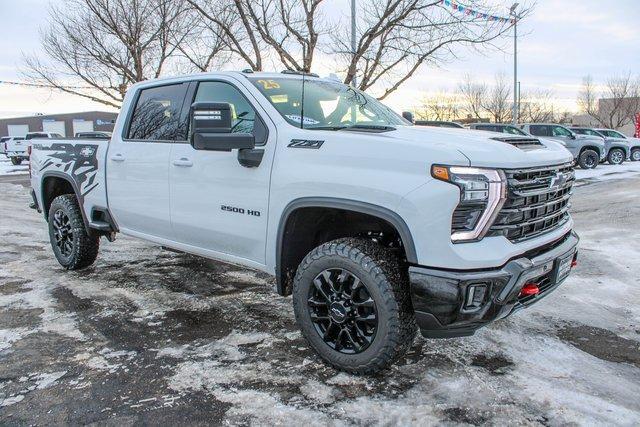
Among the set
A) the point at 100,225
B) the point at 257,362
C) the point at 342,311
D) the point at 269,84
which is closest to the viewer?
the point at 342,311

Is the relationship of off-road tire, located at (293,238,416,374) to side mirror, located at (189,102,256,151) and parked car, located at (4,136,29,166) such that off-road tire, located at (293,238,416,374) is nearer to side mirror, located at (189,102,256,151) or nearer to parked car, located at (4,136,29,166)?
side mirror, located at (189,102,256,151)

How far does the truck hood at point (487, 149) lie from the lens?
2.80 m

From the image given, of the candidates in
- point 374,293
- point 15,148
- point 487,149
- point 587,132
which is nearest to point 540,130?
point 587,132

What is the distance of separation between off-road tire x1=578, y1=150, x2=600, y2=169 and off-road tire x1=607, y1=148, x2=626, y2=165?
8.82 ft

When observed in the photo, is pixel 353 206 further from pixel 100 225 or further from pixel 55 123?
pixel 55 123

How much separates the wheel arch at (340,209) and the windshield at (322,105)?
63 centimetres

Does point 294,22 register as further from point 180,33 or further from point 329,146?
point 329,146

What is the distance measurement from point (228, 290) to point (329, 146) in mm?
2344

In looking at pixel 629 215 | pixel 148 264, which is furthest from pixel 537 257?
pixel 629 215

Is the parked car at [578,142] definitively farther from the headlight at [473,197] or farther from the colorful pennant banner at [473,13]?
the headlight at [473,197]

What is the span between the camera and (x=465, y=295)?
9.02ft

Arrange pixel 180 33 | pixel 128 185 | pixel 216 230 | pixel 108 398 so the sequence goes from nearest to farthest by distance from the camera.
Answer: pixel 108 398 < pixel 216 230 < pixel 128 185 < pixel 180 33

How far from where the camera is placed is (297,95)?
397cm

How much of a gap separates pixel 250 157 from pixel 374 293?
1.26 m
